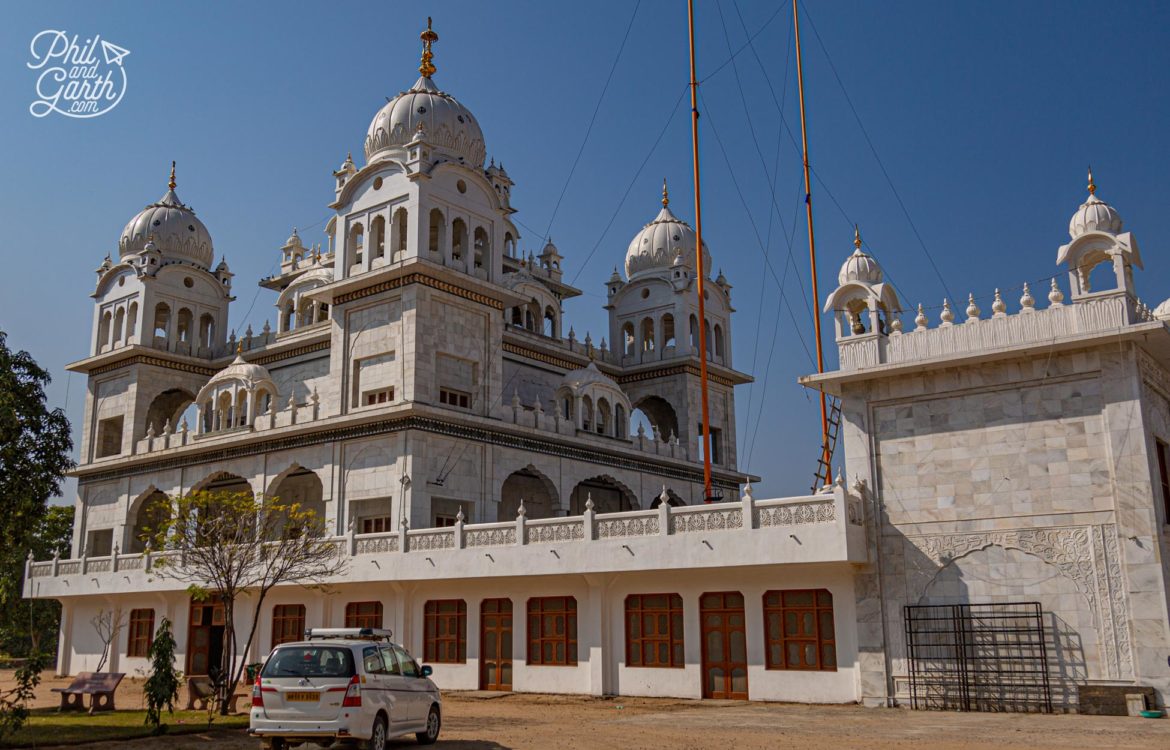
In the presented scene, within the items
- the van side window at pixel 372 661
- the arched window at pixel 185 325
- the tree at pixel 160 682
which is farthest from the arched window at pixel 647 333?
the van side window at pixel 372 661

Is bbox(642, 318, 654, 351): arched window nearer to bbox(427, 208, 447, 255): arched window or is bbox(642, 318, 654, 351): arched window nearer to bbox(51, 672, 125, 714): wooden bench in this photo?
bbox(427, 208, 447, 255): arched window

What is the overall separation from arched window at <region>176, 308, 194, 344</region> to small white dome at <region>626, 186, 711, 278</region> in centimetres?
1687

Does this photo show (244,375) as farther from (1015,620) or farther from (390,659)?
(1015,620)

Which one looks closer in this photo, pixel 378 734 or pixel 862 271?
pixel 378 734

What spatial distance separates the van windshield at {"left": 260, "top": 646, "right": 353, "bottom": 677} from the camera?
12.2 meters

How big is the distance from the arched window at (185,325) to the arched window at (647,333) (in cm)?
1711

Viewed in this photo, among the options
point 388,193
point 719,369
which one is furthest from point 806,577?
point 719,369

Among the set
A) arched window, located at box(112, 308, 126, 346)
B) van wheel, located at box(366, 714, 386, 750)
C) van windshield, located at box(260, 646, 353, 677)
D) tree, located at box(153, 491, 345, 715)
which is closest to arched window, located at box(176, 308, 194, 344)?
arched window, located at box(112, 308, 126, 346)

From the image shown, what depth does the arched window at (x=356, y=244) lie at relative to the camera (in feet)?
104

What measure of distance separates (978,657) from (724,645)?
15.8ft

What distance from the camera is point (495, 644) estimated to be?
2358cm

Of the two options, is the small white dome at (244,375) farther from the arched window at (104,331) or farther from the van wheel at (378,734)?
the van wheel at (378,734)

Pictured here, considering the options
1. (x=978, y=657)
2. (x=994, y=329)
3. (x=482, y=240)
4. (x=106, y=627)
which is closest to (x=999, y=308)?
(x=994, y=329)

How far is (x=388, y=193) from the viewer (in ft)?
102
